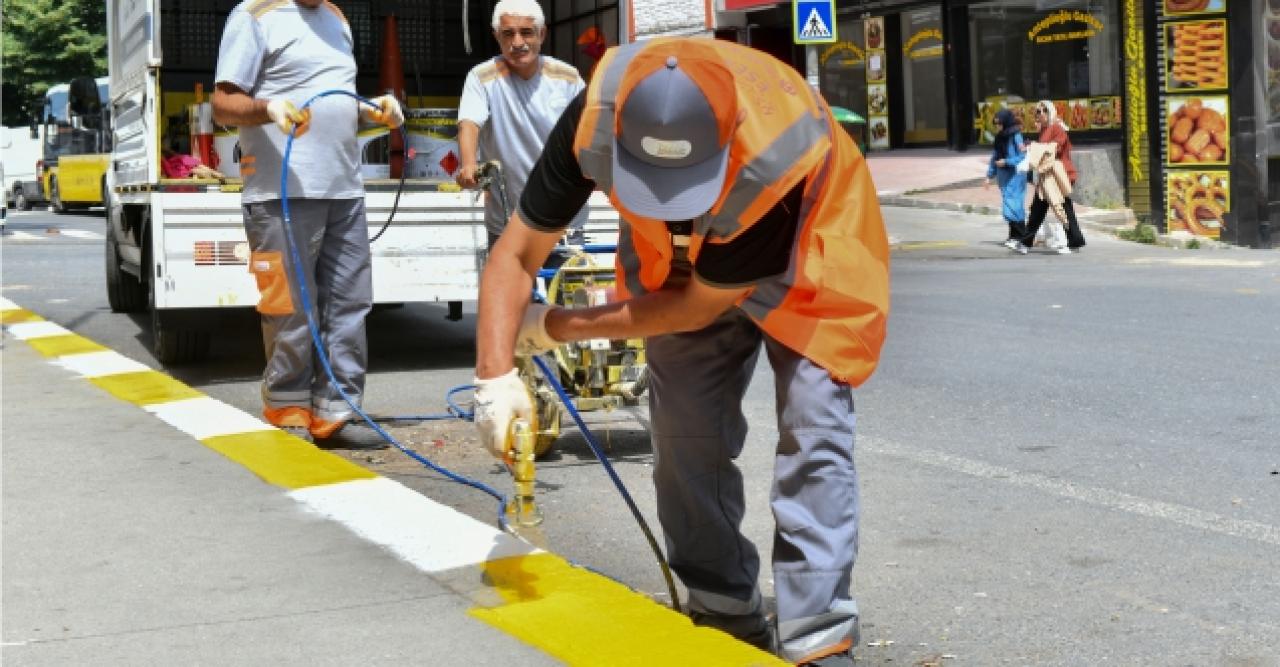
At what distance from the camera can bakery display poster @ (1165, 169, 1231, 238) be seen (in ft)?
65.3

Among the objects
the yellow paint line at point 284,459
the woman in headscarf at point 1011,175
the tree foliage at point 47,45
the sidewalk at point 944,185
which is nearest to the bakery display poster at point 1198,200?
the sidewalk at point 944,185

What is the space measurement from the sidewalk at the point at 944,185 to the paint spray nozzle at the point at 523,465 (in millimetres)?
17435

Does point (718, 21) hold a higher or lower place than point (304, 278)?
higher

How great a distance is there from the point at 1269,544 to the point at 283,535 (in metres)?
2.80

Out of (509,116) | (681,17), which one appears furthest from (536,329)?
(681,17)

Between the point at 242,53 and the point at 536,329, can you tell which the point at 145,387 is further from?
the point at 536,329

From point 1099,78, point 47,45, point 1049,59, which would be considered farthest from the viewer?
point 47,45

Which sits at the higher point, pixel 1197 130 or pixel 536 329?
pixel 1197 130

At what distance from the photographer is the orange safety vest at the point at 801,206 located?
3.31m

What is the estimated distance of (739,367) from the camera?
3.85 meters

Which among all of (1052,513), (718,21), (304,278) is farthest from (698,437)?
(718,21)

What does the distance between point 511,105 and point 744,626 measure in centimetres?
356

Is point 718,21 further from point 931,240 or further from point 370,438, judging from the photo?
point 370,438

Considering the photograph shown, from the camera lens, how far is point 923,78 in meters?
26.5
